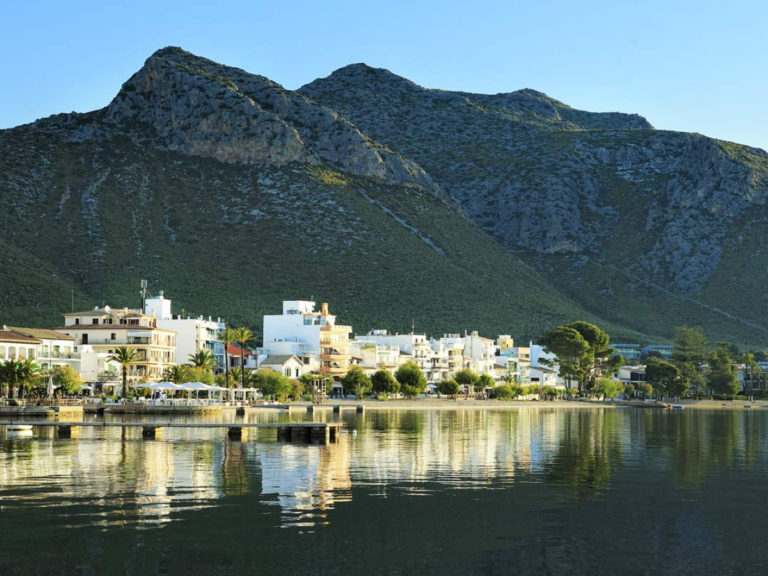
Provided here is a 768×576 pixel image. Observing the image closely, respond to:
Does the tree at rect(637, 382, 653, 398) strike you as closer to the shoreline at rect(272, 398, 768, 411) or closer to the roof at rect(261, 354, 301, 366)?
the shoreline at rect(272, 398, 768, 411)

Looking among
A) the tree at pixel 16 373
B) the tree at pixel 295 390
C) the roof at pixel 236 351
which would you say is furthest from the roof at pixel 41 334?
the roof at pixel 236 351

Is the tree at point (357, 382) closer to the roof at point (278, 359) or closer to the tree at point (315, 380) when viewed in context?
the tree at point (315, 380)

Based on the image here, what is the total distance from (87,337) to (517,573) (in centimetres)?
10518

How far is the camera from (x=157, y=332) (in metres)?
129

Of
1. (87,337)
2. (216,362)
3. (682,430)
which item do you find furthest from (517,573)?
(216,362)

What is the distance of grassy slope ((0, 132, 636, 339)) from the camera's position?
534 feet

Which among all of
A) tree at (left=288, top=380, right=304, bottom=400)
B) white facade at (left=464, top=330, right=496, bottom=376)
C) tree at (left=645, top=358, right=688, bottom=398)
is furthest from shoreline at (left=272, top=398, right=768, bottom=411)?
white facade at (left=464, top=330, right=496, bottom=376)

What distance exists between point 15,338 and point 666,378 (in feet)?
347

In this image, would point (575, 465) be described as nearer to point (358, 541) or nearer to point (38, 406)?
point (358, 541)

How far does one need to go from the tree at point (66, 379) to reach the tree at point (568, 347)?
75.7 meters

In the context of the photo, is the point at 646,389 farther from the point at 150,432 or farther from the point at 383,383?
the point at 150,432

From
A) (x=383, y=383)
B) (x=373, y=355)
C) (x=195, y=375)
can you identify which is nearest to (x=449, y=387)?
(x=373, y=355)

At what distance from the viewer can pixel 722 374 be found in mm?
183500

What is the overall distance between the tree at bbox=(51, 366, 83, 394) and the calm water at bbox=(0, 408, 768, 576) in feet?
141
